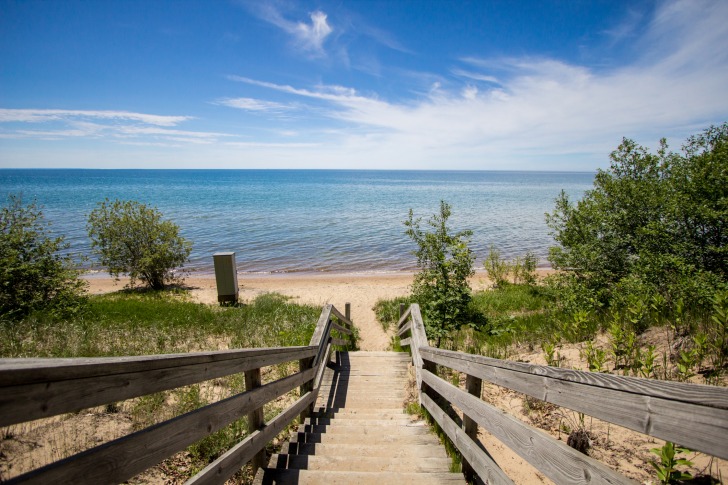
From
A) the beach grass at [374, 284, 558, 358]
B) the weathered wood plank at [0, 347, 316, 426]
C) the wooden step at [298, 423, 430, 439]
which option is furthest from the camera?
the beach grass at [374, 284, 558, 358]

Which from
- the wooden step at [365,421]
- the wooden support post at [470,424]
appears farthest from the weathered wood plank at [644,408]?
the wooden step at [365,421]

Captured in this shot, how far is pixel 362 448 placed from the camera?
142 inches

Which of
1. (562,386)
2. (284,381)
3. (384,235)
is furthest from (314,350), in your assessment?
(384,235)

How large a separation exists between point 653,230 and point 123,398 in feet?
31.3

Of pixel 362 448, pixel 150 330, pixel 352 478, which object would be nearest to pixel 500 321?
pixel 362 448

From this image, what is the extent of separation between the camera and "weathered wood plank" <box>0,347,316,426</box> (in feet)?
3.61

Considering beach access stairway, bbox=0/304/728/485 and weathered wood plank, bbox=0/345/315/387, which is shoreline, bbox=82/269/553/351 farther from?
weathered wood plank, bbox=0/345/315/387

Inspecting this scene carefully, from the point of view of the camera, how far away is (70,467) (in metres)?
1.26

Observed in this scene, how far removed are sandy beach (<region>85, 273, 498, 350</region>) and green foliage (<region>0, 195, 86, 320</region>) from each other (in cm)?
480

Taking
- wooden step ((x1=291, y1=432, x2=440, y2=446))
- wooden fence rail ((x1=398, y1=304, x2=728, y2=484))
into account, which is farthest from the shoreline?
wooden fence rail ((x1=398, y1=304, x2=728, y2=484))

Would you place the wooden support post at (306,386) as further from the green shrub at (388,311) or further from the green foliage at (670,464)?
the green shrub at (388,311)

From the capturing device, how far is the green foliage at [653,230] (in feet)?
21.7

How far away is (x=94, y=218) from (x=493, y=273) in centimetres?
1833

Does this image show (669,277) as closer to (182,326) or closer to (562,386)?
(562,386)
